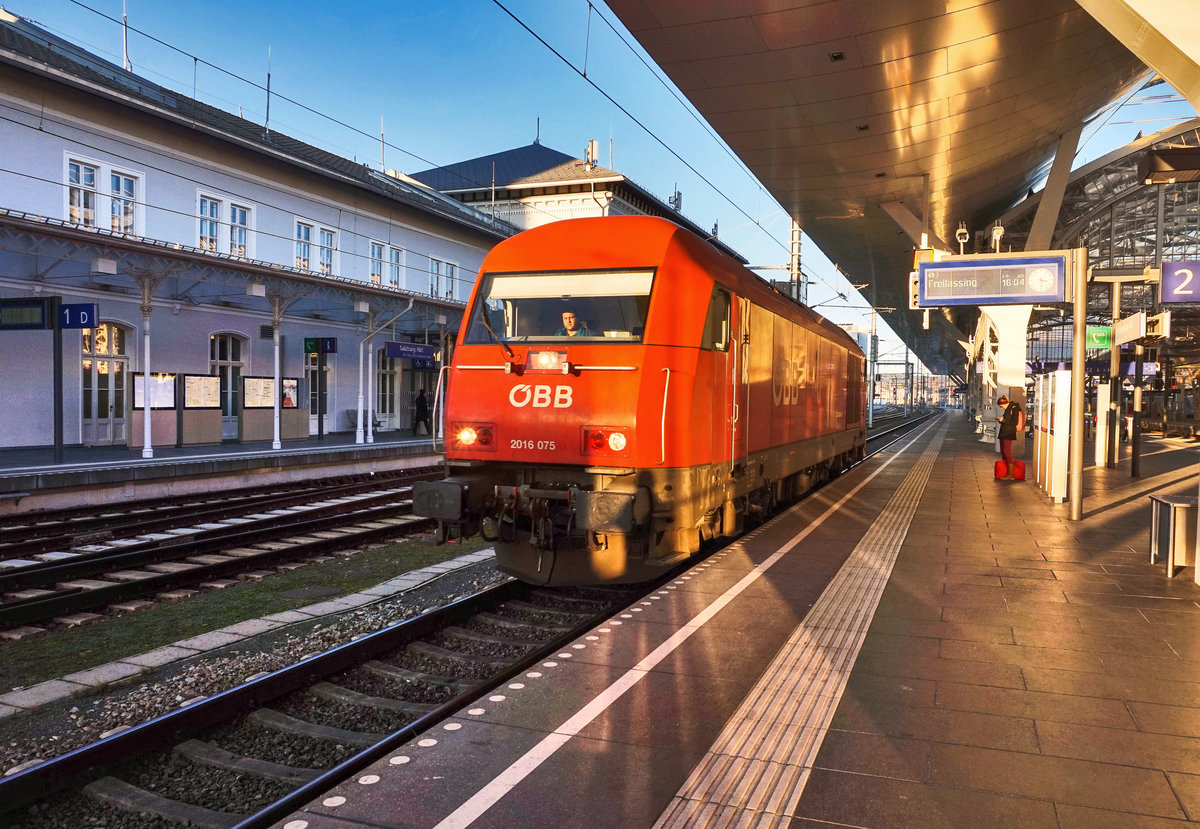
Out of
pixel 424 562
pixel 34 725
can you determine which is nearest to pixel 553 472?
pixel 424 562

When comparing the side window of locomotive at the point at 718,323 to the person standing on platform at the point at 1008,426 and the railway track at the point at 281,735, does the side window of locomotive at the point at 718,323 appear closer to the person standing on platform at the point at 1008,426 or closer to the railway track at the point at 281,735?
the railway track at the point at 281,735

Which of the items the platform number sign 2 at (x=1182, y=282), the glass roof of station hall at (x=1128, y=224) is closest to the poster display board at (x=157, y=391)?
the platform number sign 2 at (x=1182, y=282)

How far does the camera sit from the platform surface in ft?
11.0

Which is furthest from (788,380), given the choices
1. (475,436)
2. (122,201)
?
(122,201)

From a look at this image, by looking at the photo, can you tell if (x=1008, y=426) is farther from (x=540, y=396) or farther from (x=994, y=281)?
(x=540, y=396)

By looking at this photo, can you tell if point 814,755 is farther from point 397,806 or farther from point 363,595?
point 363,595

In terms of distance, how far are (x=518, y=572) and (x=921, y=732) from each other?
4.07 meters

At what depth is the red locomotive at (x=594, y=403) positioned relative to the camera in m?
6.82

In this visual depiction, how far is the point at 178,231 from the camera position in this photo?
72.3 ft

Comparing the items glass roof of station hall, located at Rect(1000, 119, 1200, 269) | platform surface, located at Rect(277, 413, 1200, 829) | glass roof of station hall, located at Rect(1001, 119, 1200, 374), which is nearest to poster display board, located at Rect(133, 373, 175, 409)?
platform surface, located at Rect(277, 413, 1200, 829)

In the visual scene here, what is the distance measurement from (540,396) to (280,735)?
3.43m

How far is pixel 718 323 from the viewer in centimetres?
780

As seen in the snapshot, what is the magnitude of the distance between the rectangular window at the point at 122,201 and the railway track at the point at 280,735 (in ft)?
60.5

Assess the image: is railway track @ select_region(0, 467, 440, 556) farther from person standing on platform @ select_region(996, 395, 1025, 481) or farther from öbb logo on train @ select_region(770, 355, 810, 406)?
person standing on platform @ select_region(996, 395, 1025, 481)
